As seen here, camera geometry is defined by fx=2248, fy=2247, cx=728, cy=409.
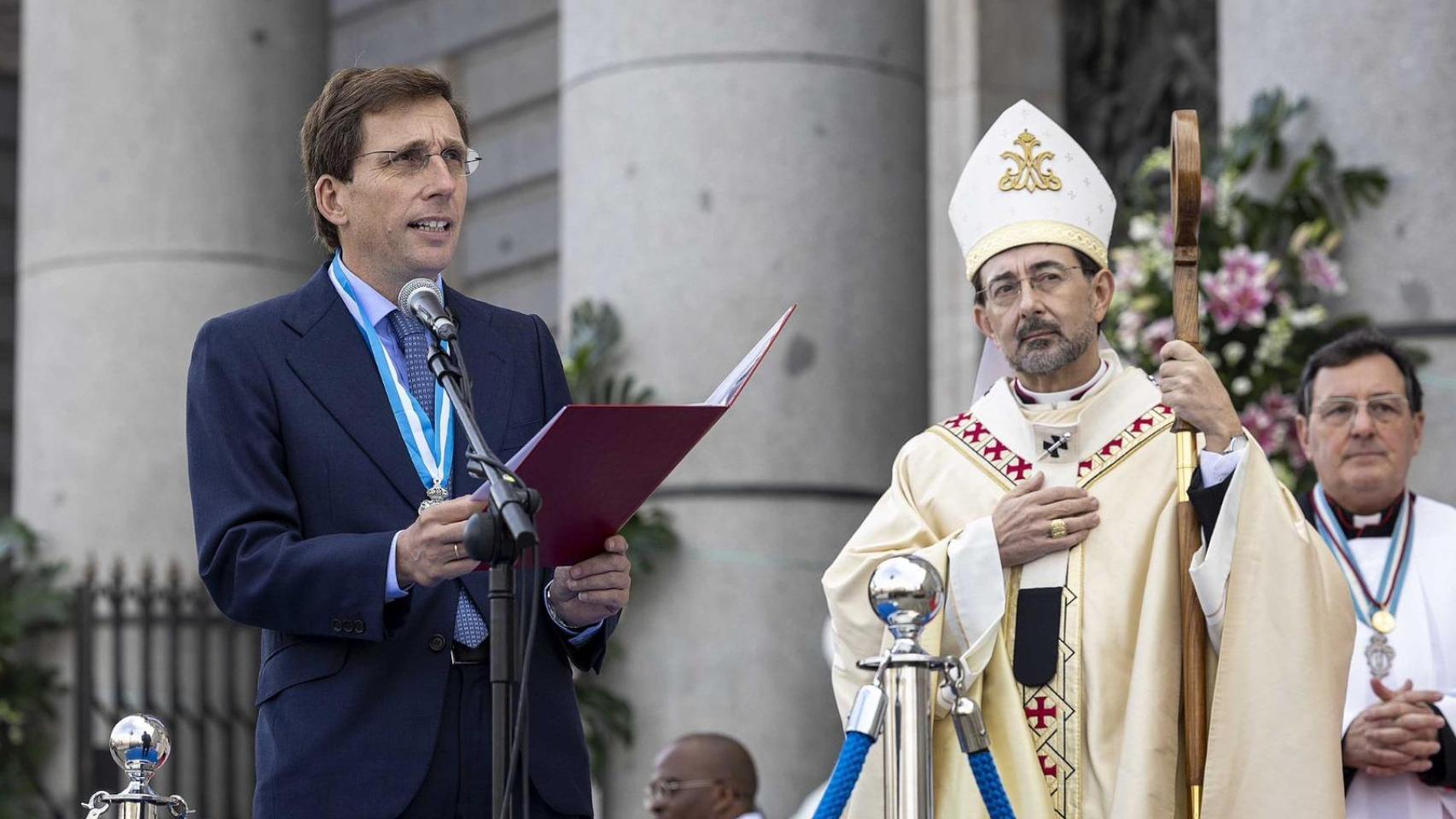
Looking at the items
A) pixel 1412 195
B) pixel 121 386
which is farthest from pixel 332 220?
pixel 121 386

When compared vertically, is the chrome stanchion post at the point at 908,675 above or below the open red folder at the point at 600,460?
below

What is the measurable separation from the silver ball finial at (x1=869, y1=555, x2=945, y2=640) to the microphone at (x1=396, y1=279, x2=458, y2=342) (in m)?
0.73

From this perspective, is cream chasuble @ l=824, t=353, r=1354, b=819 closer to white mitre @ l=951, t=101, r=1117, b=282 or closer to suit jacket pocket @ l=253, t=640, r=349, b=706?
white mitre @ l=951, t=101, r=1117, b=282

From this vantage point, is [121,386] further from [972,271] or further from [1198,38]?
[972,271]

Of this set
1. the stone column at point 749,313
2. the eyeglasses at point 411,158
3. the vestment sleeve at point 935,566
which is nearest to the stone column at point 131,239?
the stone column at point 749,313

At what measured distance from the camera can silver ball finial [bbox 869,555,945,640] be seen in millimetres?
3318

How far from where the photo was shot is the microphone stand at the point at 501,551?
2.96 metres

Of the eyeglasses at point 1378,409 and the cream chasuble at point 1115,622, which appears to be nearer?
the cream chasuble at point 1115,622

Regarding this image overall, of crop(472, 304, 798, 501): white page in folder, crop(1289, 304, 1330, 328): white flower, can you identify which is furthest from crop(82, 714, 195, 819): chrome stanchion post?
crop(1289, 304, 1330, 328): white flower

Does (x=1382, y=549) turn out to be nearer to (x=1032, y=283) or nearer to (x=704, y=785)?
(x=1032, y=283)

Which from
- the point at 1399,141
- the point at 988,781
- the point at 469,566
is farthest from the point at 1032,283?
the point at 1399,141

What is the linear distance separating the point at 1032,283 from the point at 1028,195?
25cm

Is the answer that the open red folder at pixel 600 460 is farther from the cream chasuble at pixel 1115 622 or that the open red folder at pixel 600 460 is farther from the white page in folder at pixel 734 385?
the cream chasuble at pixel 1115 622

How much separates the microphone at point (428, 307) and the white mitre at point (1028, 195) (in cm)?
167
